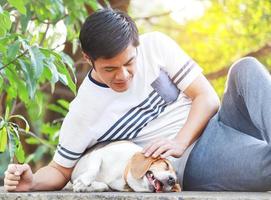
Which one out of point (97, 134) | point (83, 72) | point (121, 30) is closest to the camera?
point (121, 30)

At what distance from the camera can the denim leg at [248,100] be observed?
2.52 metres

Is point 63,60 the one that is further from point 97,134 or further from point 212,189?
point 212,189

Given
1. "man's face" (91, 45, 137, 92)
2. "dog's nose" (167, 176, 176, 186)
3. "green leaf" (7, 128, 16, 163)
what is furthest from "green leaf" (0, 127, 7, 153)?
"dog's nose" (167, 176, 176, 186)

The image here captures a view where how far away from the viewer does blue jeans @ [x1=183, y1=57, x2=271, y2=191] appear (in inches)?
99.3

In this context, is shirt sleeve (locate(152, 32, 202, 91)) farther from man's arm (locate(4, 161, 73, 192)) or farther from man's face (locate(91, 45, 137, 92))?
man's arm (locate(4, 161, 73, 192))

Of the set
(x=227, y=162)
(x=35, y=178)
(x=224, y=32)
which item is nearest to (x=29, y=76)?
(x=35, y=178)

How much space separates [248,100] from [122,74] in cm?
46

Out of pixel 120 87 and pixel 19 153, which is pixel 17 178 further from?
pixel 120 87

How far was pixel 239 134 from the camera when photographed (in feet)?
8.87

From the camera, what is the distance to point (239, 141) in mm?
2660

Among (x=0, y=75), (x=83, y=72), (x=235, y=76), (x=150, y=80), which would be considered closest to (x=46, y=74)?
(x=0, y=75)

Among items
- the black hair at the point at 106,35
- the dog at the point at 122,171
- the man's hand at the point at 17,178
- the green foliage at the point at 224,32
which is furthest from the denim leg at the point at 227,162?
the green foliage at the point at 224,32

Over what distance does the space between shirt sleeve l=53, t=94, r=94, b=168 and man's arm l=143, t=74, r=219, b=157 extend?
0.85ft

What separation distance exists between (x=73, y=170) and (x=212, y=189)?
536mm
